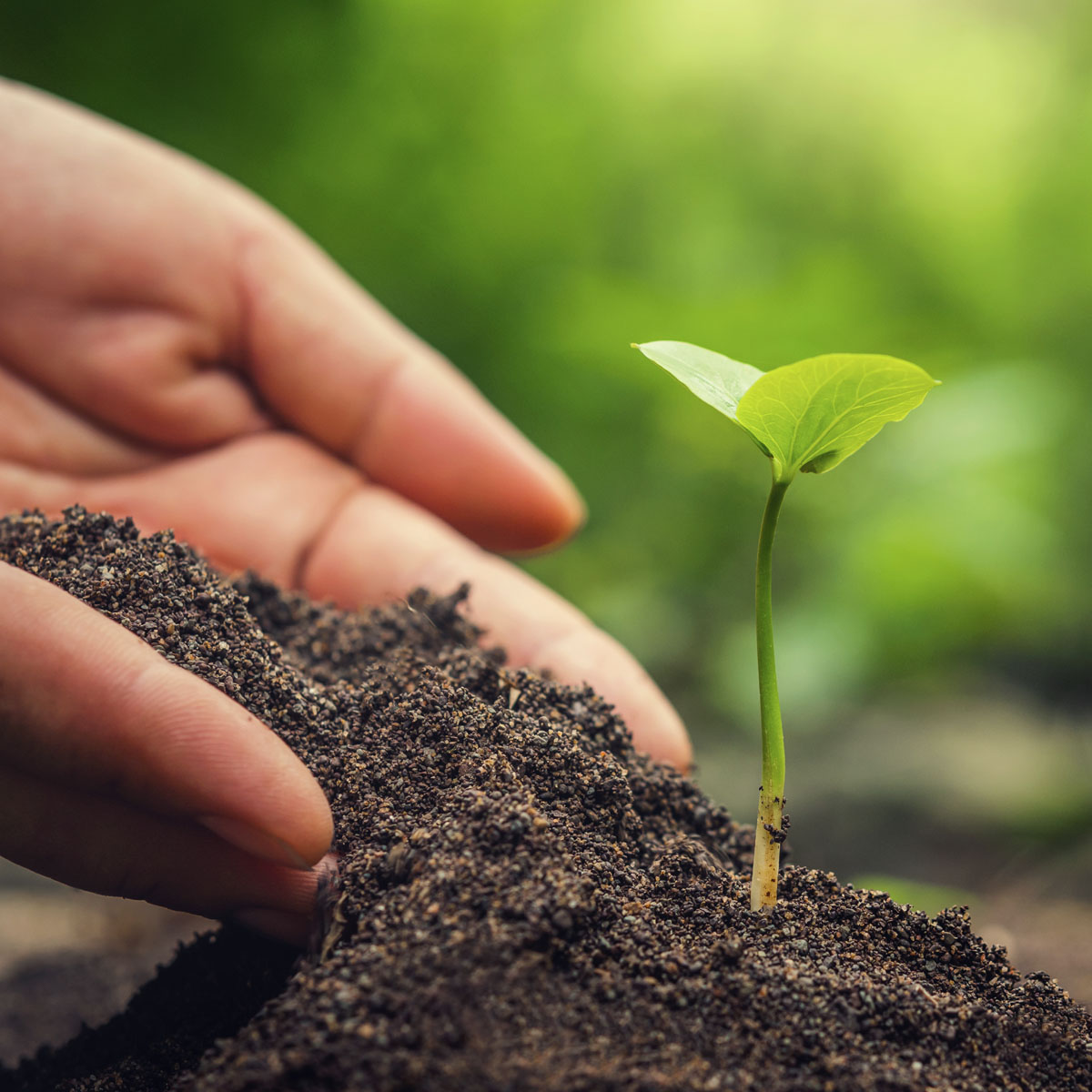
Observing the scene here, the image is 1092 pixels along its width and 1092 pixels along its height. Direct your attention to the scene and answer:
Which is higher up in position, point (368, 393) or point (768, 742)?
point (368, 393)

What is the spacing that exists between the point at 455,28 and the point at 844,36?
6.70ft

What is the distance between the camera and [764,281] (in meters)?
3.99

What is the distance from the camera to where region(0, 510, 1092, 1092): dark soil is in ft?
2.89

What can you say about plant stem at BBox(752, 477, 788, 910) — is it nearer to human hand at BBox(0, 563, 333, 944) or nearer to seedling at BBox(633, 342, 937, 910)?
seedling at BBox(633, 342, 937, 910)

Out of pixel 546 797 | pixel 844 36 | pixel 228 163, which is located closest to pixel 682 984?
pixel 546 797

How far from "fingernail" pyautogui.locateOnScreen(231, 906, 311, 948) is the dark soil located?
0.04 m

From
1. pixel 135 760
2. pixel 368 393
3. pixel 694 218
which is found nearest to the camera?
pixel 135 760

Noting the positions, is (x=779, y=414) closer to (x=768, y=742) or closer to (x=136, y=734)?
(x=768, y=742)

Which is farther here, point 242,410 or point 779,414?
point 242,410

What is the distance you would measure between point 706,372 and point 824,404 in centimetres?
16

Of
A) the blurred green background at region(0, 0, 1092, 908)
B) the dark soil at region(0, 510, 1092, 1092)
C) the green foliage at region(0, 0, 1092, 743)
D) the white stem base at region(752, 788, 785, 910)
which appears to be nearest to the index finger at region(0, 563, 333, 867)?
the dark soil at region(0, 510, 1092, 1092)

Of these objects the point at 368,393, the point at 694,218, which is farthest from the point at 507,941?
the point at 694,218

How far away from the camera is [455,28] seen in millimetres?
4277

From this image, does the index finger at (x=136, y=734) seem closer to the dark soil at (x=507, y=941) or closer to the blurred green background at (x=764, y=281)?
the dark soil at (x=507, y=941)
